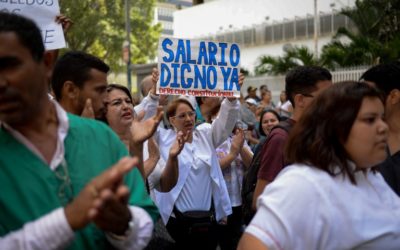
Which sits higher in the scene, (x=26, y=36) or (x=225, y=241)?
(x=26, y=36)

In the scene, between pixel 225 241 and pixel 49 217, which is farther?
pixel 225 241

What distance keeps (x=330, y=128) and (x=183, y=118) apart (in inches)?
108

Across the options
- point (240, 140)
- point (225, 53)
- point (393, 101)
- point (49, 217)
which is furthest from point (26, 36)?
point (225, 53)

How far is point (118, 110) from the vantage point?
367 centimetres

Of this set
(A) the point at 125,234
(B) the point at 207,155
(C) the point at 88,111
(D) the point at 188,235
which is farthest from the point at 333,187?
(B) the point at 207,155

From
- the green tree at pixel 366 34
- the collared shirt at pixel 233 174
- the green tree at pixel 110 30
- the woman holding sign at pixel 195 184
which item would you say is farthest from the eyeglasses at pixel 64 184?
the green tree at pixel 366 34

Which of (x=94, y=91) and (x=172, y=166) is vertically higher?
(x=94, y=91)

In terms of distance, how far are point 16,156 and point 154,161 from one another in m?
2.25

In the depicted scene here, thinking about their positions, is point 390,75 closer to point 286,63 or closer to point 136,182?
point 136,182

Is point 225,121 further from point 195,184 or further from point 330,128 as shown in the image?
point 330,128

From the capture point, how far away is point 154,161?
4051 mm

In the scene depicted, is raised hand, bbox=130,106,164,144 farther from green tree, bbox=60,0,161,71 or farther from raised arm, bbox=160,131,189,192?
green tree, bbox=60,0,161,71

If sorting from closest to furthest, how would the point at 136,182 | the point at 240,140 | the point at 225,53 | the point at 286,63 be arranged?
the point at 136,182 → the point at 240,140 → the point at 225,53 → the point at 286,63

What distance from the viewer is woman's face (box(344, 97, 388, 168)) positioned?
229 centimetres
